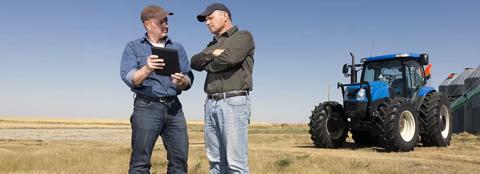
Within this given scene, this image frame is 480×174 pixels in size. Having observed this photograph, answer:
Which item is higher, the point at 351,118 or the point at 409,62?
the point at 409,62

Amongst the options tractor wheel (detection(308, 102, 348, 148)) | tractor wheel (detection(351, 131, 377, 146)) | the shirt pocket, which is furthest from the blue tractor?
the shirt pocket

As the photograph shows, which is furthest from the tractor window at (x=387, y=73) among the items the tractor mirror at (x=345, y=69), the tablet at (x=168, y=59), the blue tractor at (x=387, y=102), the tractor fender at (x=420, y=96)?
the tablet at (x=168, y=59)

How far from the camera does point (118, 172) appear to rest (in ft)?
23.8

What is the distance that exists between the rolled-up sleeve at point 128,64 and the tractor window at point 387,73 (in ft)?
30.7

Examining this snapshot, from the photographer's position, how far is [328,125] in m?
12.8

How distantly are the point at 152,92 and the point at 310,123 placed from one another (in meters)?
8.69

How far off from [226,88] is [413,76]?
9686 mm

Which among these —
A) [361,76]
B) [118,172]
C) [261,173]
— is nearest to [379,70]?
[361,76]

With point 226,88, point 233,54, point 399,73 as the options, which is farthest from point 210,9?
point 399,73

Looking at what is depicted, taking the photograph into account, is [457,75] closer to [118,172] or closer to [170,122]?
[118,172]

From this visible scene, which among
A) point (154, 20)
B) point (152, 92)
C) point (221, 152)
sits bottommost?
point (221, 152)

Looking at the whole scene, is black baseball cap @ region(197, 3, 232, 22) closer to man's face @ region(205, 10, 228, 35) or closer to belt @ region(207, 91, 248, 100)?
man's face @ region(205, 10, 228, 35)

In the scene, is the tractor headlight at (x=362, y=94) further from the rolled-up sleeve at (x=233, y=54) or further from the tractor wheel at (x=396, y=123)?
the rolled-up sleeve at (x=233, y=54)

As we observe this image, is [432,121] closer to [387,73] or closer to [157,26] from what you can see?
[387,73]
